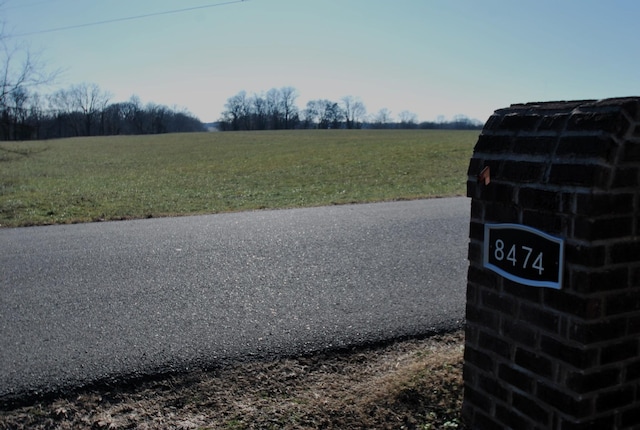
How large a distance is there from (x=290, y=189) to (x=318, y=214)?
667cm

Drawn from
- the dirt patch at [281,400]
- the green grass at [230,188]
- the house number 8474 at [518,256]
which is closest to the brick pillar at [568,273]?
the house number 8474 at [518,256]

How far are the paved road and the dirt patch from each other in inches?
9.2

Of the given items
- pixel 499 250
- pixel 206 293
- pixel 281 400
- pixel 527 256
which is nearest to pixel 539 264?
pixel 527 256

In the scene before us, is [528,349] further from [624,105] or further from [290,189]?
[290,189]

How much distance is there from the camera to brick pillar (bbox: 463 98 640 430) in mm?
1867

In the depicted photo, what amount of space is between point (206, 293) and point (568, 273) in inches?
151

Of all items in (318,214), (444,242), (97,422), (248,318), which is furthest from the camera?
(318,214)

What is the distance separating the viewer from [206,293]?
5.18 metres

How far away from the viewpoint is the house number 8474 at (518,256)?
6.73 feet

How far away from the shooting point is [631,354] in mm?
2023

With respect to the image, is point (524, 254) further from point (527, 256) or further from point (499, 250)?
point (499, 250)

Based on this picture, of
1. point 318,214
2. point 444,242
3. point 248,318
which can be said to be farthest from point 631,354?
point 318,214

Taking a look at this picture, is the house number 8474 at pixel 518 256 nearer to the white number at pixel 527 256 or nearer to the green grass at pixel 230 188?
the white number at pixel 527 256

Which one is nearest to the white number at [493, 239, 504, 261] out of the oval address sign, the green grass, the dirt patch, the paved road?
the oval address sign
